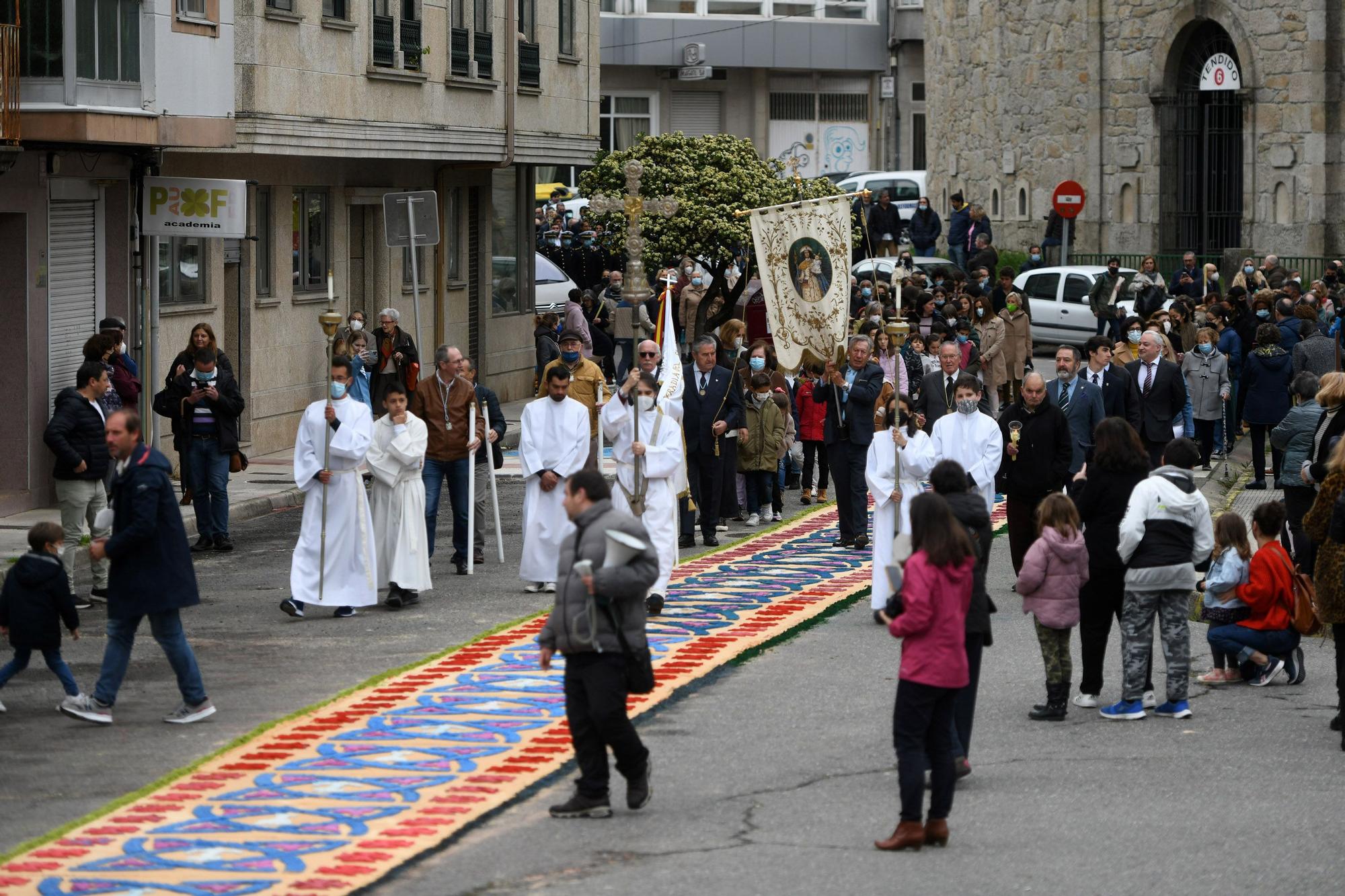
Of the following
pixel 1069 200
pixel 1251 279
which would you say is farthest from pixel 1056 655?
pixel 1069 200

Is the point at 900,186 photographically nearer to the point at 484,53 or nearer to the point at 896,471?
the point at 484,53

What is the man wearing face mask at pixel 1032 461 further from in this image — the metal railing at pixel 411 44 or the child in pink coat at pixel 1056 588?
the metal railing at pixel 411 44

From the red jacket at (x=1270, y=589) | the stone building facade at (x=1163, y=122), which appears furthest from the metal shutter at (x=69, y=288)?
the stone building facade at (x=1163, y=122)

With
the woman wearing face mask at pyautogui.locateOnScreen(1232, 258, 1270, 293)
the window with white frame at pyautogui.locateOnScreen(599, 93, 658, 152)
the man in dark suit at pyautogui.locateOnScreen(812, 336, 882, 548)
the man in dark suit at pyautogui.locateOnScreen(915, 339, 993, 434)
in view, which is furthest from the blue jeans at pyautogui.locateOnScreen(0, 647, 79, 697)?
the window with white frame at pyautogui.locateOnScreen(599, 93, 658, 152)

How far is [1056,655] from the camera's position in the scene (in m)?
11.6

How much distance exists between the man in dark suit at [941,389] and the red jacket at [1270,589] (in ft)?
19.0

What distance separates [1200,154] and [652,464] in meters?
29.9

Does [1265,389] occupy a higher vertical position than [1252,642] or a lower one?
higher

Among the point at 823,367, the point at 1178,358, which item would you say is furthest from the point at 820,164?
the point at 823,367

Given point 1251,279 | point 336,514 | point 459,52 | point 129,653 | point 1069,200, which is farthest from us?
point 1069,200

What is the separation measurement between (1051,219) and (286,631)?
1227 inches

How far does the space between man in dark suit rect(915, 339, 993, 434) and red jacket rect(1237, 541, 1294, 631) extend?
5.78 metres

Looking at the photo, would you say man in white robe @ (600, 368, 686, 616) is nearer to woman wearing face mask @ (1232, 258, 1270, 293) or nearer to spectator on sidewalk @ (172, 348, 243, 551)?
spectator on sidewalk @ (172, 348, 243, 551)

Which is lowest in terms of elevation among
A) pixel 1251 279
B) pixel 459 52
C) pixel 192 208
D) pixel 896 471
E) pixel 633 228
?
pixel 896 471
